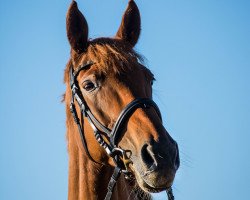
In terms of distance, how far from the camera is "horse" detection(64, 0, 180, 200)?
4.20 m

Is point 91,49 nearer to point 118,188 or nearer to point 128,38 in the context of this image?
point 128,38

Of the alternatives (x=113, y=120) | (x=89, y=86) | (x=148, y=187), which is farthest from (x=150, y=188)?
(x=89, y=86)

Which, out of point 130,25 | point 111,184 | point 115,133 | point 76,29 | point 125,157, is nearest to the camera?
point 125,157

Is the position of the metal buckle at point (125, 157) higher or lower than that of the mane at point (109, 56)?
lower

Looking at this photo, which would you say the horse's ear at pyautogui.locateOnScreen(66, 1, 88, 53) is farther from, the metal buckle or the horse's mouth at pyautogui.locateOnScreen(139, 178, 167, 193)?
the horse's mouth at pyautogui.locateOnScreen(139, 178, 167, 193)

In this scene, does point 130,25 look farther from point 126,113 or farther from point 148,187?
point 148,187

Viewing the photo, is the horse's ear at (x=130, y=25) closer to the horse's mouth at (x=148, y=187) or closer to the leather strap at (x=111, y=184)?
the leather strap at (x=111, y=184)

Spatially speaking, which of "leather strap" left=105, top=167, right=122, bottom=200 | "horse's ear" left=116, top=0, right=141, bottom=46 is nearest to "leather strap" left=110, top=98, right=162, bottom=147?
"leather strap" left=105, top=167, right=122, bottom=200

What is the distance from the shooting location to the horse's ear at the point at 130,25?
6074 millimetres

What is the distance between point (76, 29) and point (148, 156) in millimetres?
2470

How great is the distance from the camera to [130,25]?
6.12m

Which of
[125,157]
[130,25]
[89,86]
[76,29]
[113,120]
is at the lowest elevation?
[125,157]

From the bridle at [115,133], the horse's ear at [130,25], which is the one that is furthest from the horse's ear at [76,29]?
the horse's ear at [130,25]

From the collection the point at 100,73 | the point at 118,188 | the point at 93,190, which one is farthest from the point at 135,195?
the point at 100,73
